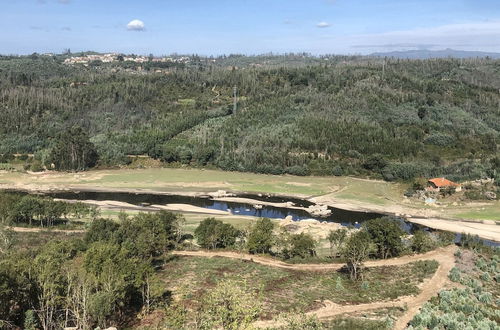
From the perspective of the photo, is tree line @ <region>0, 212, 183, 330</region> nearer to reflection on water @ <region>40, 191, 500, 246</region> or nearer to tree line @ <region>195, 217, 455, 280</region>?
tree line @ <region>195, 217, 455, 280</region>

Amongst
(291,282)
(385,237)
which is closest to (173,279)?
(291,282)

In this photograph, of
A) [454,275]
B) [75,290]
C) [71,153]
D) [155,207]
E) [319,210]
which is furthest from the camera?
[71,153]

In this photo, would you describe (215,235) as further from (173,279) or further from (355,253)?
(355,253)

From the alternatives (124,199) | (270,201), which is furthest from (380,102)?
(124,199)

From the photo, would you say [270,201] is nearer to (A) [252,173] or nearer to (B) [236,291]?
(A) [252,173]

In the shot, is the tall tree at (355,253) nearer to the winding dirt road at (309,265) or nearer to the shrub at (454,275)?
the winding dirt road at (309,265)

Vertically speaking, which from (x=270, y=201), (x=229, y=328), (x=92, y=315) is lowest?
(x=270, y=201)

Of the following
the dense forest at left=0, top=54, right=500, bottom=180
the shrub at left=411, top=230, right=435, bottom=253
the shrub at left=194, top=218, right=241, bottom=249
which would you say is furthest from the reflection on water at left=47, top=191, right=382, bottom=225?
the shrub at left=194, top=218, right=241, bottom=249
